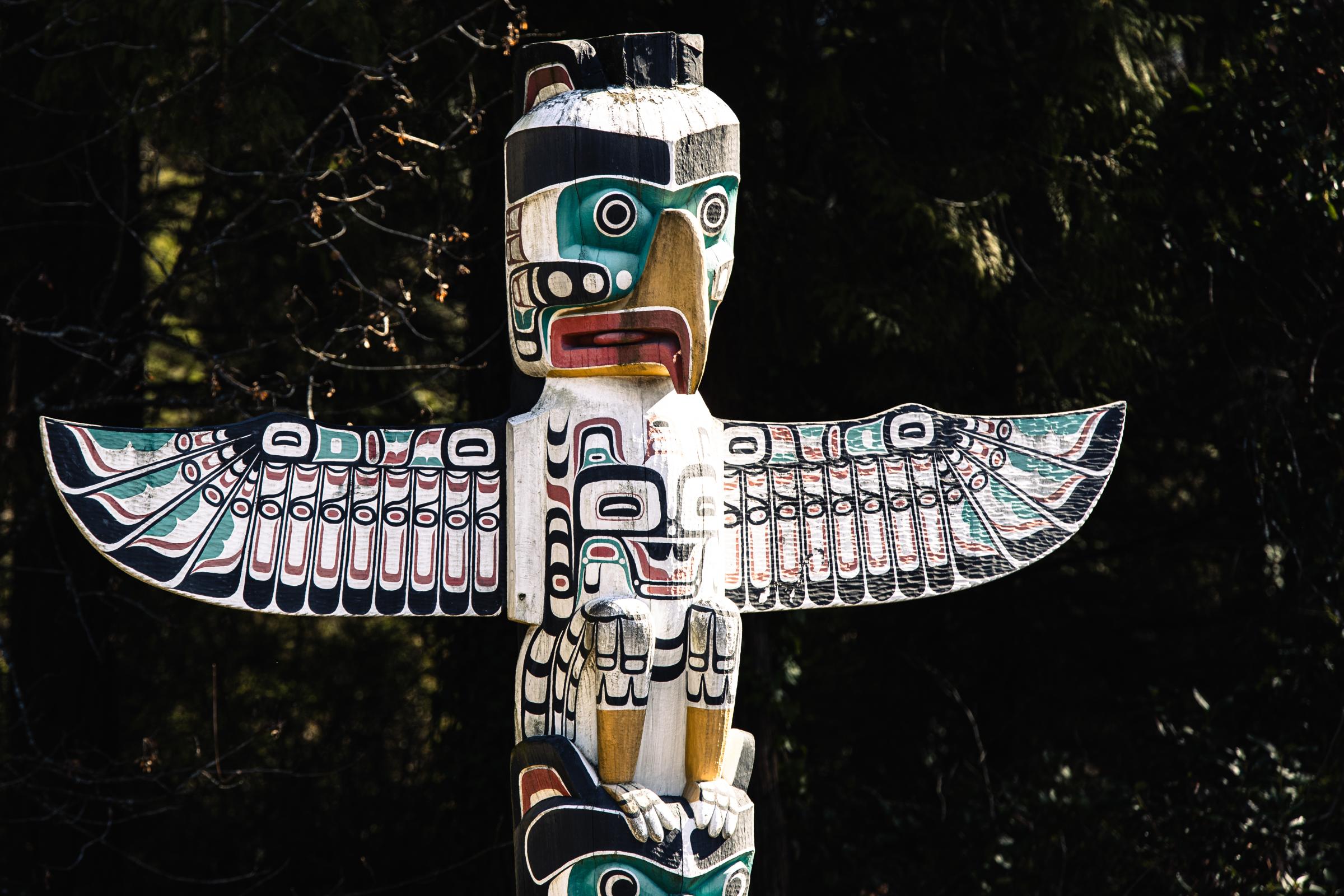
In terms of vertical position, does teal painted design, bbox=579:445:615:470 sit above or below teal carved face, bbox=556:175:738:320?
below

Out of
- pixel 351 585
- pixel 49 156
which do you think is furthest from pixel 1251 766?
pixel 49 156

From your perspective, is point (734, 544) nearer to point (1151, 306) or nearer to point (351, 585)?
point (351, 585)

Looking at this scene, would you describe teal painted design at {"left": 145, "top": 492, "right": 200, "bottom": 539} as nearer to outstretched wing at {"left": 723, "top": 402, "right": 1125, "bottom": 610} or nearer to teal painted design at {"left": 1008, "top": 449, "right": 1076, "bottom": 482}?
outstretched wing at {"left": 723, "top": 402, "right": 1125, "bottom": 610}

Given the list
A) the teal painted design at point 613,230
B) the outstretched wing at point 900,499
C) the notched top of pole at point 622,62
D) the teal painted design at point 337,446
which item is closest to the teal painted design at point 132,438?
the teal painted design at point 337,446

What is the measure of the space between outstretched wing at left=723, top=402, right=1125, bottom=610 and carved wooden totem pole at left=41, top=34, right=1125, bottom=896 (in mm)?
29

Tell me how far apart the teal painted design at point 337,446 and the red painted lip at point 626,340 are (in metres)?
0.58

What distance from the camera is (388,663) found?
301 inches

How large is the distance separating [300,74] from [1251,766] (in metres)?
5.07

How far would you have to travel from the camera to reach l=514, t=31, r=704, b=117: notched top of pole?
4.00 meters

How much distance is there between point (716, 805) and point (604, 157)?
5.58 ft

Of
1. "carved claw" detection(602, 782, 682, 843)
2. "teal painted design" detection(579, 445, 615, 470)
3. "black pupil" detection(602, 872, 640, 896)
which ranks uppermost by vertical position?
"teal painted design" detection(579, 445, 615, 470)

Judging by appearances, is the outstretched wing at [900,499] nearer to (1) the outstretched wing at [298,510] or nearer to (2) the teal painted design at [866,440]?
(2) the teal painted design at [866,440]

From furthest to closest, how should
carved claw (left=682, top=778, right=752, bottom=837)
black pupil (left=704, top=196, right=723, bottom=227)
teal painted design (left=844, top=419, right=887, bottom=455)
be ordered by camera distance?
teal painted design (left=844, top=419, right=887, bottom=455)
black pupil (left=704, top=196, right=723, bottom=227)
carved claw (left=682, top=778, right=752, bottom=837)

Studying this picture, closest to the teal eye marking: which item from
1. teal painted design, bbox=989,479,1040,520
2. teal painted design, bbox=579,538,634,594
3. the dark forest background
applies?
teal painted design, bbox=579,538,634,594
